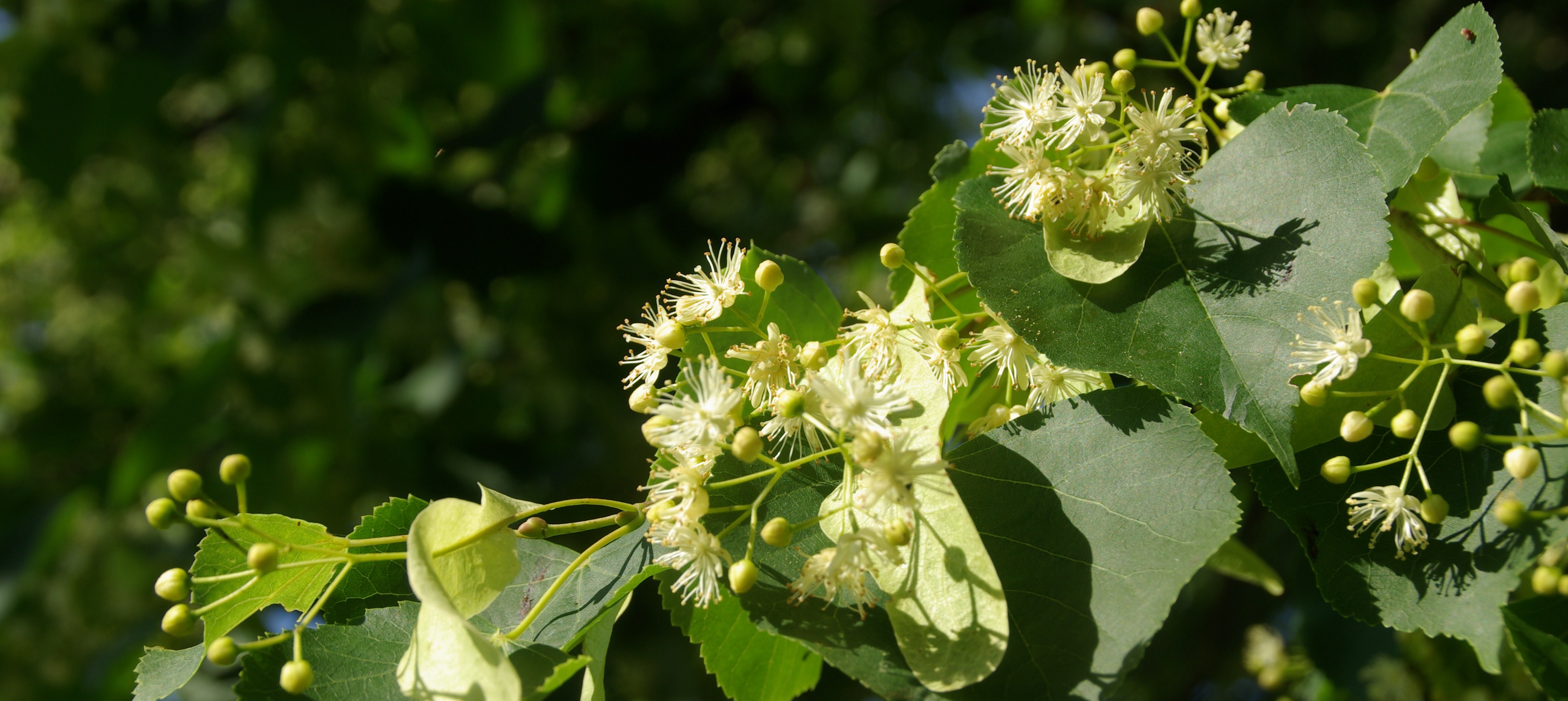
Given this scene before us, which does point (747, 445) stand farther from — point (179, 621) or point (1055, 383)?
point (179, 621)

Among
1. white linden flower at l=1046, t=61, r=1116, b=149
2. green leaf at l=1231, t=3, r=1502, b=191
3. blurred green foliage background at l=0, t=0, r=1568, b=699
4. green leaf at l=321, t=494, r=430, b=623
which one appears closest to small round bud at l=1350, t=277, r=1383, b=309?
green leaf at l=1231, t=3, r=1502, b=191

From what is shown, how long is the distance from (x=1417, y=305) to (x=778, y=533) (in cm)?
47

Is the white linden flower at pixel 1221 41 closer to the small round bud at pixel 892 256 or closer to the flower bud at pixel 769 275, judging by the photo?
the small round bud at pixel 892 256

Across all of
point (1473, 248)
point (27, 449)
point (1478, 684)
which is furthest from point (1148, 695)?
point (27, 449)

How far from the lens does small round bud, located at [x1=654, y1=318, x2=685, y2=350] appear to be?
0.80 m

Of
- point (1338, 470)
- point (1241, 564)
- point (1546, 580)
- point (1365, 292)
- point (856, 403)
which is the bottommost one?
point (1241, 564)

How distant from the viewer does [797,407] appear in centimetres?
67

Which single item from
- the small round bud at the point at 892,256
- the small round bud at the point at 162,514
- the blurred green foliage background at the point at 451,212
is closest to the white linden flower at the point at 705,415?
the small round bud at the point at 892,256

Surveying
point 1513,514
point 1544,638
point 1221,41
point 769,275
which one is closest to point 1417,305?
point 1513,514

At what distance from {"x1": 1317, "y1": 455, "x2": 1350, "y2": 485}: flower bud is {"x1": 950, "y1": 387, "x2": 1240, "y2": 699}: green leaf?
0.09 meters

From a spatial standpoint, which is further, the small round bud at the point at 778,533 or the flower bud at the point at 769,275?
the flower bud at the point at 769,275

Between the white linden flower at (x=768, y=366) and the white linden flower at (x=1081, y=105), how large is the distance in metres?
0.27

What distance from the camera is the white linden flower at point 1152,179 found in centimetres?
75

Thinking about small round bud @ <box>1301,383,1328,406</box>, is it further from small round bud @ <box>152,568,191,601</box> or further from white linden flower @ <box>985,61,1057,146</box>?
small round bud @ <box>152,568,191,601</box>
